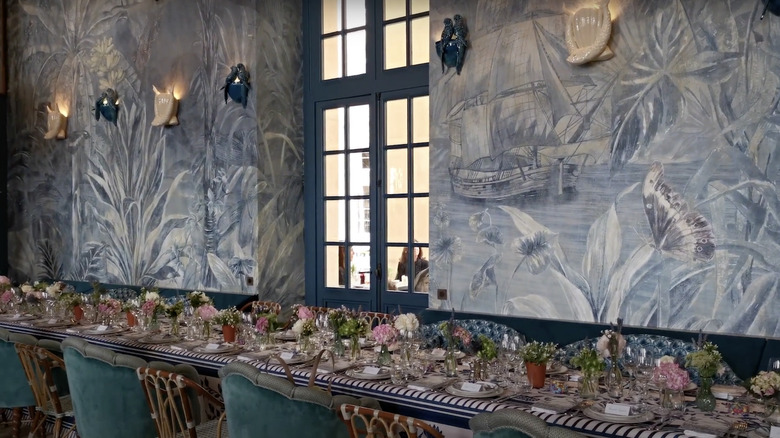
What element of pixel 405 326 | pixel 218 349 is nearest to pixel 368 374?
pixel 405 326

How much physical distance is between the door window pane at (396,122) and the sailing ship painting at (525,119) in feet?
2.98

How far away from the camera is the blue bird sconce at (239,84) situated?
822 cm

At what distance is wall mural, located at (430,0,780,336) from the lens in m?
5.14

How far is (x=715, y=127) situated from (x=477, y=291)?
2387mm

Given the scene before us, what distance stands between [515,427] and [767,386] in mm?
1414

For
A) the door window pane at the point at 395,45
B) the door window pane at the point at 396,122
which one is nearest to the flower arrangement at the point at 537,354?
the door window pane at the point at 396,122

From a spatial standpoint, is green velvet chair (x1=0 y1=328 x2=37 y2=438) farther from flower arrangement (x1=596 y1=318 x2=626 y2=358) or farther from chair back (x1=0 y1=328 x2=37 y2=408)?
flower arrangement (x1=596 y1=318 x2=626 y2=358)

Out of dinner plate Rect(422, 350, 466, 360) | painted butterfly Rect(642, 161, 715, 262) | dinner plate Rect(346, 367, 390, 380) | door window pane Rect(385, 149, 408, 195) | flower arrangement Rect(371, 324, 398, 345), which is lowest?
dinner plate Rect(346, 367, 390, 380)

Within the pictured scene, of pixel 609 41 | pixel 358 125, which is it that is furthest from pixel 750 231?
pixel 358 125

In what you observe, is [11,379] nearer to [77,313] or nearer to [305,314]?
[77,313]

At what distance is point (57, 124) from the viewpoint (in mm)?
10836

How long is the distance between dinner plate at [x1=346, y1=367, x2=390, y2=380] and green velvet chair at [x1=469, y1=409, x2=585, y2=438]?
1664 mm

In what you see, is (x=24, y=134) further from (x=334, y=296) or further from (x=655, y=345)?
(x=655, y=345)

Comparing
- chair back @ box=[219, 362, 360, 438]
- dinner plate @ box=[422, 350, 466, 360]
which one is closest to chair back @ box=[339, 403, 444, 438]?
chair back @ box=[219, 362, 360, 438]
